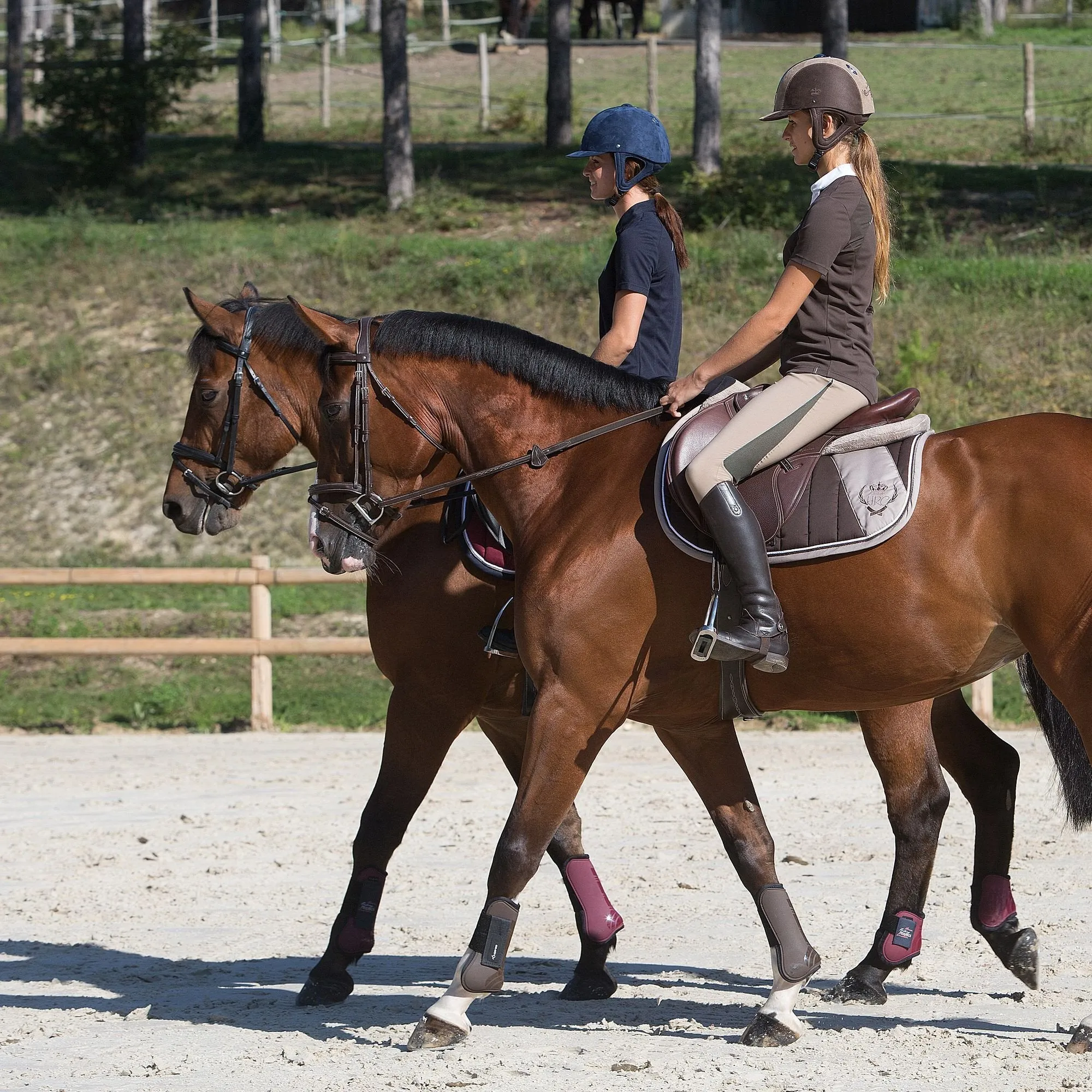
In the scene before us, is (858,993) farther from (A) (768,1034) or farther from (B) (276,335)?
(B) (276,335)

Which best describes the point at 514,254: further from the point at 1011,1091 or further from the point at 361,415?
the point at 1011,1091

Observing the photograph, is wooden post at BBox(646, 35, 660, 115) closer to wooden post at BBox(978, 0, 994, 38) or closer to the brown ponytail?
wooden post at BBox(978, 0, 994, 38)

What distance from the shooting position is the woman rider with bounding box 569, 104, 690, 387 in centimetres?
513

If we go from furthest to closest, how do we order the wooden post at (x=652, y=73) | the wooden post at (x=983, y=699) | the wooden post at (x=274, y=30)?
the wooden post at (x=274, y=30), the wooden post at (x=652, y=73), the wooden post at (x=983, y=699)

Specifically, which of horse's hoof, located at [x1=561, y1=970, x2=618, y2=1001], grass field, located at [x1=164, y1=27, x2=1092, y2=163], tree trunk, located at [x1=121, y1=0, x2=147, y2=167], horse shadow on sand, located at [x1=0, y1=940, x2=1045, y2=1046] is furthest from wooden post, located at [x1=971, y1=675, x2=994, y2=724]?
tree trunk, located at [x1=121, y1=0, x2=147, y2=167]

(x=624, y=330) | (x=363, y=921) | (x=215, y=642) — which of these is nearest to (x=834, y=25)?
(x=215, y=642)

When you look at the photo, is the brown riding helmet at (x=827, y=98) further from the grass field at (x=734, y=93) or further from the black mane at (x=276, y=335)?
the grass field at (x=734, y=93)

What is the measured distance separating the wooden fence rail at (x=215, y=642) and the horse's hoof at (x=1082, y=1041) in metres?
6.95

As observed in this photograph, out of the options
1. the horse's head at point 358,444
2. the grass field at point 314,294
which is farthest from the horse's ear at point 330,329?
the grass field at point 314,294

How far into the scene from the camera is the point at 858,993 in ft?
17.2

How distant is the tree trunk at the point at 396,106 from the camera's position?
816 inches

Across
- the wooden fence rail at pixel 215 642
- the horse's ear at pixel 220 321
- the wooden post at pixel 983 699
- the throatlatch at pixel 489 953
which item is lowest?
the wooden post at pixel 983 699

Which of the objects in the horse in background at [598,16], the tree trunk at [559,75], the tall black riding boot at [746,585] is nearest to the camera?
the tall black riding boot at [746,585]

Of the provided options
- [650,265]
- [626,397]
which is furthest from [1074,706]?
[650,265]
